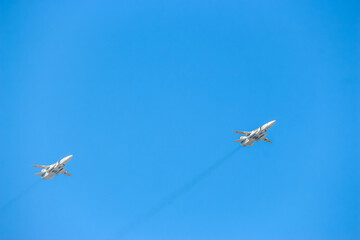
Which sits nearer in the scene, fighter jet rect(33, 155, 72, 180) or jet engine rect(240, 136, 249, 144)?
jet engine rect(240, 136, 249, 144)

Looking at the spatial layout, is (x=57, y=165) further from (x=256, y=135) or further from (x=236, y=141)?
(x=256, y=135)

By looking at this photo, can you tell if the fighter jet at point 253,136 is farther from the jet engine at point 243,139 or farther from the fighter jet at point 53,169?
the fighter jet at point 53,169

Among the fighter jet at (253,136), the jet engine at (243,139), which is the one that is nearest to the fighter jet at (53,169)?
the jet engine at (243,139)

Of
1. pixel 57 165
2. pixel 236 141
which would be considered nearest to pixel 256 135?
pixel 236 141

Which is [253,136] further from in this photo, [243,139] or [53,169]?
[53,169]

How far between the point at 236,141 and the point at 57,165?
165ft

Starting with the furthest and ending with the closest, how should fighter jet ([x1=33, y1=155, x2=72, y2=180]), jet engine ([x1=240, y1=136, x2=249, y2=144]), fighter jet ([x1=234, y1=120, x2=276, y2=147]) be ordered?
fighter jet ([x1=33, y1=155, x2=72, y2=180]) < jet engine ([x1=240, y1=136, x2=249, y2=144]) < fighter jet ([x1=234, y1=120, x2=276, y2=147])

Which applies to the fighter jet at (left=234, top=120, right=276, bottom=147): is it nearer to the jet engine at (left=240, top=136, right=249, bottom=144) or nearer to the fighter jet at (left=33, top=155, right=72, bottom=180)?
the jet engine at (left=240, top=136, right=249, bottom=144)

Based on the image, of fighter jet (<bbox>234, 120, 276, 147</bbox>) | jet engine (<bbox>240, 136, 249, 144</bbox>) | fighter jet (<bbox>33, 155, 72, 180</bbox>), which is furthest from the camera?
fighter jet (<bbox>33, 155, 72, 180</bbox>)

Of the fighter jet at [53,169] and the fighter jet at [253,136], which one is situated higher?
the fighter jet at [53,169]

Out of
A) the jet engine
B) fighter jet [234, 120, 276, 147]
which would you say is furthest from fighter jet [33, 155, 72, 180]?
fighter jet [234, 120, 276, 147]

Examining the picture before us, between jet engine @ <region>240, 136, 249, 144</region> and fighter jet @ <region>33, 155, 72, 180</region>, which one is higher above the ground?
fighter jet @ <region>33, 155, 72, 180</region>

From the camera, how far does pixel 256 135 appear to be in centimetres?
8356

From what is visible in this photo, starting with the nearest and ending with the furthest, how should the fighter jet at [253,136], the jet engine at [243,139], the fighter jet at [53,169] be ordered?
1. the fighter jet at [253,136]
2. the jet engine at [243,139]
3. the fighter jet at [53,169]
